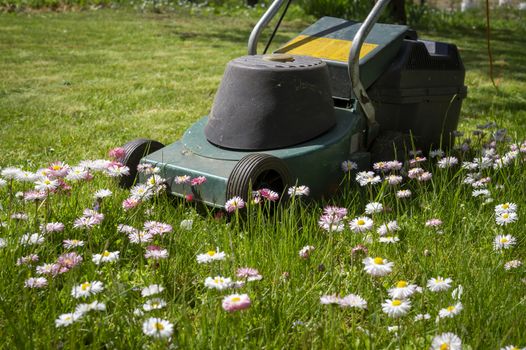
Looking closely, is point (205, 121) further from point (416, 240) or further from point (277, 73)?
point (416, 240)

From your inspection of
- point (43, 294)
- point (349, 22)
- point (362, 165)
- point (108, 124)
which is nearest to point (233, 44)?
point (108, 124)

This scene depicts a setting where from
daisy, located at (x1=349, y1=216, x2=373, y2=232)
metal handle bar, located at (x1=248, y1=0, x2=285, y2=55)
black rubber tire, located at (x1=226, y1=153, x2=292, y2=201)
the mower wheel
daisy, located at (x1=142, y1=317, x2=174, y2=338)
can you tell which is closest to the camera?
daisy, located at (x1=142, y1=317, x2=174, y2=338)

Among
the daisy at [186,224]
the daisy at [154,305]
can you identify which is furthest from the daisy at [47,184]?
the daisy at [154,305]

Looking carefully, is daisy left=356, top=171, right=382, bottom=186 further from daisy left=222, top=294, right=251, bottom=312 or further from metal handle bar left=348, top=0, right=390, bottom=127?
daisy left=222, top=294, right=251, bottom=312

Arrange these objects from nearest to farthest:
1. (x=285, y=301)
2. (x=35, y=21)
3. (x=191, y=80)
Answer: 1. (x=285, y=301)
2. (x=191, y=80)
3. (x=35, y=21)

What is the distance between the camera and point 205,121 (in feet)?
10.8

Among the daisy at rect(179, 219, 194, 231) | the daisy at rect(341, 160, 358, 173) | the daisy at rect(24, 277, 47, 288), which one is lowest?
the daisy at rect(179, 219, 194, 231)

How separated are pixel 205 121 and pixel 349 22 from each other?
0.90 metres

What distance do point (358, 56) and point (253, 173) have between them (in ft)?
2.42

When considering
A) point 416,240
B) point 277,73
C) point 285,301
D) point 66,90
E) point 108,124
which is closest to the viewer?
point 285,301

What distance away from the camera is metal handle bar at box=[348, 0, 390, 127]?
2.92 m

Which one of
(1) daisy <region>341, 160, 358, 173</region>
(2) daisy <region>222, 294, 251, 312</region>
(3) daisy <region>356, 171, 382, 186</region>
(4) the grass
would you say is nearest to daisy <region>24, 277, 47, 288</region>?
(4) the grass

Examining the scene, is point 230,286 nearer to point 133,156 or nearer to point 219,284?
point 219,284

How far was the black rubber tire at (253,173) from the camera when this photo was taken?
258 cm
